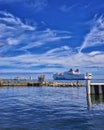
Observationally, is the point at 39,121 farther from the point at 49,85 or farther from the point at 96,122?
the point at 49,85

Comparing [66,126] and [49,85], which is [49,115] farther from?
[49,85]

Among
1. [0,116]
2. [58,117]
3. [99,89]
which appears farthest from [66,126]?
[99,89]

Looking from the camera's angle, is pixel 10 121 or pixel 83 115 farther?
pixel 83 115

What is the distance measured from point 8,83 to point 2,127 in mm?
96300

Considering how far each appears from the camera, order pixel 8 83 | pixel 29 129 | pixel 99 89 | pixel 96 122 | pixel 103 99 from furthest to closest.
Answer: pixel 8 83 → pixel 99 89 → pixel 103 99 → pixel 96 122 → pixel 29 129

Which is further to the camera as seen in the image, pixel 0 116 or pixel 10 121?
pixel 0 116

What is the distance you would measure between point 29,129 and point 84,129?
17.1 ft

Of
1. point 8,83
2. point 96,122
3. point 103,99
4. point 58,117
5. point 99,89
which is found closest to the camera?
point 96,122

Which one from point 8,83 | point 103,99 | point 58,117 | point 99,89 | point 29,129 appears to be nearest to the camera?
point 29,129

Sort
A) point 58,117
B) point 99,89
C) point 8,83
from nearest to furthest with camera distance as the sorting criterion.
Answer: point 58,117
point 99,89
point 8,83

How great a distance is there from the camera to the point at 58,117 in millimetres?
42625

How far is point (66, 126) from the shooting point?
1432 inches

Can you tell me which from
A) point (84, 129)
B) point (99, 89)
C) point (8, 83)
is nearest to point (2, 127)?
point (84, 129)

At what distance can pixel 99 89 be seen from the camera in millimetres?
72875
